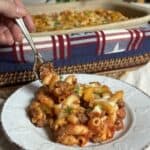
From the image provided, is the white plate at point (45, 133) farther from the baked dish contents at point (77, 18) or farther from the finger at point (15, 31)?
the baked dish contents at point (77, 18)

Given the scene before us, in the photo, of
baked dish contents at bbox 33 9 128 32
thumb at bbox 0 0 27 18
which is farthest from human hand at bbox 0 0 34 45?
baked dish contents at bbox 33 9 128 32

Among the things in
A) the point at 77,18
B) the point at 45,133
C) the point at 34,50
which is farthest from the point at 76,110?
the point at 77,18

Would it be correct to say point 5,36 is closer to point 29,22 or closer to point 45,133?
point 29,22

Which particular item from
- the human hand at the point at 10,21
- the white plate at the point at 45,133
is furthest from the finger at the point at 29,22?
the white plate at the point at 45,133

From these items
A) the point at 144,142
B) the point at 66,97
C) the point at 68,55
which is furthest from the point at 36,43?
the point at 144,142

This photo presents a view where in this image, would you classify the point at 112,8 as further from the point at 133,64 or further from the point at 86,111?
the point at 86,111

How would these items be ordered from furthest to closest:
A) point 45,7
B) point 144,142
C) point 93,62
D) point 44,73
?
point 45,7
point 93,62
point 44,73
point 144,142
